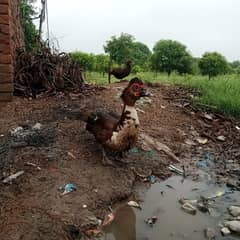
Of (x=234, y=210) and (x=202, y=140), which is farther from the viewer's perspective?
(x=202, y=140)

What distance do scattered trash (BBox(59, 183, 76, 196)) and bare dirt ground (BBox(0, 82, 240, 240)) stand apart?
0.14 ft

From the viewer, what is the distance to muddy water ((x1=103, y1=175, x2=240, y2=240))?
3701 mm

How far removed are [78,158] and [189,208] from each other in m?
1.37

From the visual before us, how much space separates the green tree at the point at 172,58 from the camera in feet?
52.7

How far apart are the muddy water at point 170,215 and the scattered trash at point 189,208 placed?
0.04 metres

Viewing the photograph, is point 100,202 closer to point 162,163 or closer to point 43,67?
point 162,163

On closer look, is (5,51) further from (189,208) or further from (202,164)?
(189,208)

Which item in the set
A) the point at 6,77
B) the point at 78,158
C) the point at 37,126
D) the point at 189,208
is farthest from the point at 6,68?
the point at 189,208

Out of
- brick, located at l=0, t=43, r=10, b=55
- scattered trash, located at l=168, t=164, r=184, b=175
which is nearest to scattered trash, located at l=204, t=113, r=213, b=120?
scattered trash, located at l=168, t=164, r=184, b=175

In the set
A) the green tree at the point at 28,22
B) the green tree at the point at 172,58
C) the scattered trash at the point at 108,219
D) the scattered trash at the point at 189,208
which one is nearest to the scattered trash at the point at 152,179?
the scattered trash at the point at 189,208

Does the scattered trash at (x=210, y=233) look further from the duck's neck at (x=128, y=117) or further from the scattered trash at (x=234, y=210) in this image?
the duck's neck at (x=128, y=117)

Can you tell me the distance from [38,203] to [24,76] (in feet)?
12.1

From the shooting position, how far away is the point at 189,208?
165 inches

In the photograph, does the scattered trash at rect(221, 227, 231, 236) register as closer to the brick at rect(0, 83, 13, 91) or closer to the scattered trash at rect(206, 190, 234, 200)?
the scattered trash at rect(206, 190, 234, 200)
